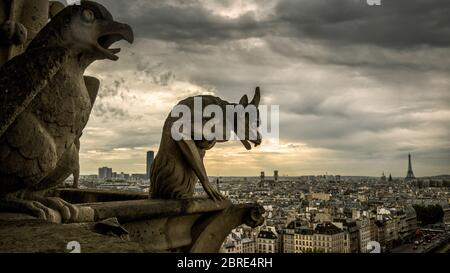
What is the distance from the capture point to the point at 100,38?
102 inches

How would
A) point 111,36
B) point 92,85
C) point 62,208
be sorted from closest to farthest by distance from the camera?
point 62,208, point 111,36, point 92,85

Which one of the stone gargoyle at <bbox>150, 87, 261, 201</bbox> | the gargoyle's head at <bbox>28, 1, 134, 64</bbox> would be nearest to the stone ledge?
the stone gargoyle at <bbox>150, 87, 261, 201</bbox>

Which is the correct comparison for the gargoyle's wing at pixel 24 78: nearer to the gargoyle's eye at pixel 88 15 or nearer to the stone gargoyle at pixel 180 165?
the gargoyle's eye at pixel 88 15

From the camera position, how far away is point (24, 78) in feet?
7.16

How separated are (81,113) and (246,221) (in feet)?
5.31

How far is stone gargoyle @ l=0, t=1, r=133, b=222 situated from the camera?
86.6 inches

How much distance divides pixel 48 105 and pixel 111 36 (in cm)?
52

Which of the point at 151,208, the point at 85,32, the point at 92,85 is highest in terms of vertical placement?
the point at 85,32

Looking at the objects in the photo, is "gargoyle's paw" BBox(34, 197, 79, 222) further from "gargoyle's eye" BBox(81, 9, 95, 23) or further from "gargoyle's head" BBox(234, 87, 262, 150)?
"gargoyle's head" BBox(234, 87, 262, 150)

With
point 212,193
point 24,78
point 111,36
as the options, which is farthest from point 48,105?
point 212,193

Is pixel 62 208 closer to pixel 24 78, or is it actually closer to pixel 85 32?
pixel 24 78
